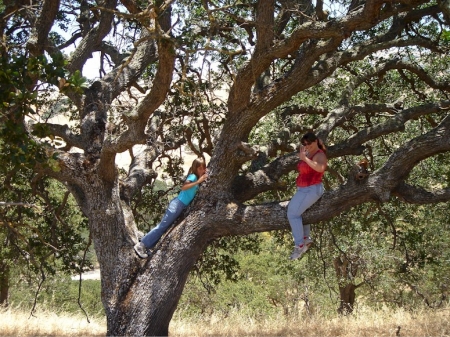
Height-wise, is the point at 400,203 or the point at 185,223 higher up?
the point at 400,203

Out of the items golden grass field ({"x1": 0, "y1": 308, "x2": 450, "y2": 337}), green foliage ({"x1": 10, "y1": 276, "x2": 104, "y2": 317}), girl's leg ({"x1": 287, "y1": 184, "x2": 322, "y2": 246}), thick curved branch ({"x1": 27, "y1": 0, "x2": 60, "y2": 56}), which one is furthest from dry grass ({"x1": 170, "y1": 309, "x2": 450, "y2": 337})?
green foliage ({"x1": 10, "y1": 276, "x2": 104, "y2": 317})

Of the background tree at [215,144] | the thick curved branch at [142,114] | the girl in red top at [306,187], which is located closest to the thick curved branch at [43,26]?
the background tree at [215,144]

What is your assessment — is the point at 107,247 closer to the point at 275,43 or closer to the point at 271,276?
the point at 275,43

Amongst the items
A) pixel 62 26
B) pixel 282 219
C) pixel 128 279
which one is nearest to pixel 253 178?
pixel 282 219

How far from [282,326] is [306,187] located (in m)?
3.31

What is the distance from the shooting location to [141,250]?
6070 millimetres

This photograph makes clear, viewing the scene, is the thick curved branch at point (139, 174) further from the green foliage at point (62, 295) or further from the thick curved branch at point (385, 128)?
the green foliage at point (62, 295)

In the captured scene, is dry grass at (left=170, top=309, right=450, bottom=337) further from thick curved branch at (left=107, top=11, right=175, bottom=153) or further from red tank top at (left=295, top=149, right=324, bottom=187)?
thick curved branch at (left=107, top=11, right=175, bottom=153)

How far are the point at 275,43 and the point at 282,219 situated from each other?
1.87 meters

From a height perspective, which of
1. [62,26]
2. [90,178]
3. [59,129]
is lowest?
[90,178]

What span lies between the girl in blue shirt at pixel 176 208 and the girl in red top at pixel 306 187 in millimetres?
1167

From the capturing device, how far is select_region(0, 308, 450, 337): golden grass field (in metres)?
6.86

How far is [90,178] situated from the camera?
20.5ft

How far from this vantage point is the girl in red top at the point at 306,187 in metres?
5.28
